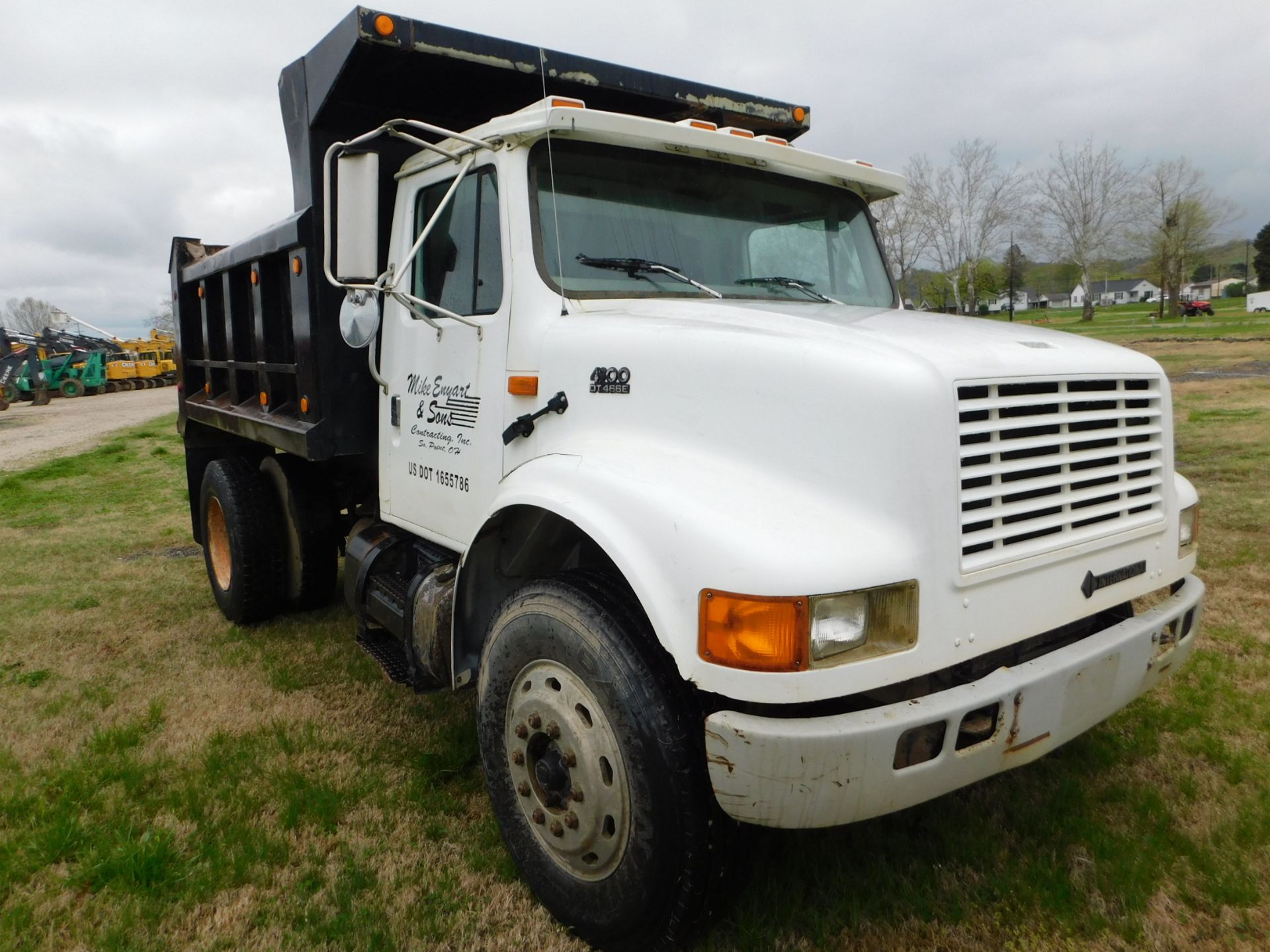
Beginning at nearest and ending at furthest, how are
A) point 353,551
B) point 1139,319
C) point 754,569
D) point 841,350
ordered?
point 754,569
point 841,350
point 353,551
point 1139,319

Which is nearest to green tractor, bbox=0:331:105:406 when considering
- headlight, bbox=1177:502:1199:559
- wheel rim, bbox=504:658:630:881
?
wheel rim, bbox=504:658:630:881

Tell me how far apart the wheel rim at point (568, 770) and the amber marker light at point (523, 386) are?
3.06 ft

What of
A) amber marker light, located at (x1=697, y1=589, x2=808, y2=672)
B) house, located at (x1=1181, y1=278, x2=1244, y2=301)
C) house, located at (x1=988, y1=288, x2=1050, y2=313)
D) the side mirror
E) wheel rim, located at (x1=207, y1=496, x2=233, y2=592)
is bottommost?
wheel rim, located at (x1=207, y1=496, x2=233, y2=592)

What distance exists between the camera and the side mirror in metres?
3.08

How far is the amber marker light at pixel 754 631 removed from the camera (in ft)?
6.78

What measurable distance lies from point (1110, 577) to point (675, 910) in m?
1.59

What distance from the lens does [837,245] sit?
150 inches

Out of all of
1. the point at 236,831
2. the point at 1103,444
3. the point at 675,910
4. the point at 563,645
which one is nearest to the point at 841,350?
the point at 1103,444

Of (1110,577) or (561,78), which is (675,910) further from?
(561,78)

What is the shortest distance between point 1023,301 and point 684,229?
91.3m

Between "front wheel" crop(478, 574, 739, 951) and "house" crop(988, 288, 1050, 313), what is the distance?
6726 cm

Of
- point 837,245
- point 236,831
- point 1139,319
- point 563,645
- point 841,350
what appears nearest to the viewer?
point 841,350

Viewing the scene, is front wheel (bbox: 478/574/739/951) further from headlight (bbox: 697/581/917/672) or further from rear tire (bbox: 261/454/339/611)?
rear tire (bbox: 261/454/339/611)

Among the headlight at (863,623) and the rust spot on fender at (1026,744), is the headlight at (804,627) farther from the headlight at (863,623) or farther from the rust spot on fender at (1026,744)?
the rust spot on fender at (1026,744)
